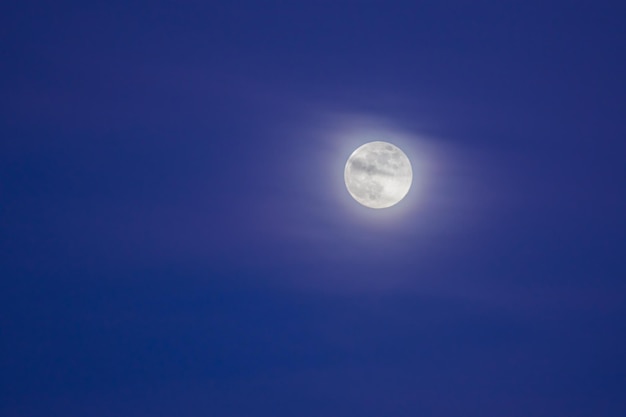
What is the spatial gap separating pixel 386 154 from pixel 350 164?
0.59 meters

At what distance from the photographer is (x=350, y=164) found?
8.47 meters

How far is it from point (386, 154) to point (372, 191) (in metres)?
0.62

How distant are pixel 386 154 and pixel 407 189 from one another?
2.11 feet

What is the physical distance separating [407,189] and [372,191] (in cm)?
55

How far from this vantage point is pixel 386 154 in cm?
848

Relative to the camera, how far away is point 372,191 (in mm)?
8523

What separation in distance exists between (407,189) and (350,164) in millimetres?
973
